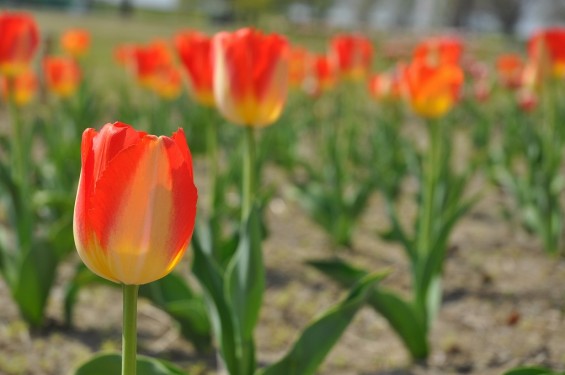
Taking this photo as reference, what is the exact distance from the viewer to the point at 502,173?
3650mm

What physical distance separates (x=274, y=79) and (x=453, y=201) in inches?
50.2

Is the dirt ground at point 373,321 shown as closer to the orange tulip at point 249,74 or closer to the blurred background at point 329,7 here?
the orange tulip at point 249,74

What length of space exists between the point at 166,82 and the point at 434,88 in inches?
109

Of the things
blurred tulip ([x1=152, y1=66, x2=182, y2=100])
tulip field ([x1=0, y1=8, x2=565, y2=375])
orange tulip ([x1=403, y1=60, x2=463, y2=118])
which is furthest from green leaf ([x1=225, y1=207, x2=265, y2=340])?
blurred tulip ([x1=152, y1=66, x2=182, y2=100])

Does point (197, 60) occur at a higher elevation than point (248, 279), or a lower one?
higher

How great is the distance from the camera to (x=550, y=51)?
344cm

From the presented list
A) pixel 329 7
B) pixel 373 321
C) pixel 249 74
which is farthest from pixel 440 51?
pixel 329 7

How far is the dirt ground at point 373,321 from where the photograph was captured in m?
2.20

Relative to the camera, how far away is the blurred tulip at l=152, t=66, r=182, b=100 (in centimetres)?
482

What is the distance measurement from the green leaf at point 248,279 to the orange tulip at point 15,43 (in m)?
1.19

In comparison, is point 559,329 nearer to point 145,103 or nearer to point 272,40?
point 272,40

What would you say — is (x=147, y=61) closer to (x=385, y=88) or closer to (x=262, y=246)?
(x=385, y=88)

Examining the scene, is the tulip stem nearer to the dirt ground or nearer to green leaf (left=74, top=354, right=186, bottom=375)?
green leaf (left=74, top=354, right=186, bottom=375)

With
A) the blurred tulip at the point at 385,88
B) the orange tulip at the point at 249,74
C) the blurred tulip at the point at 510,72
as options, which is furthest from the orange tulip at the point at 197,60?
the blurred tulip at the point at 510,72
